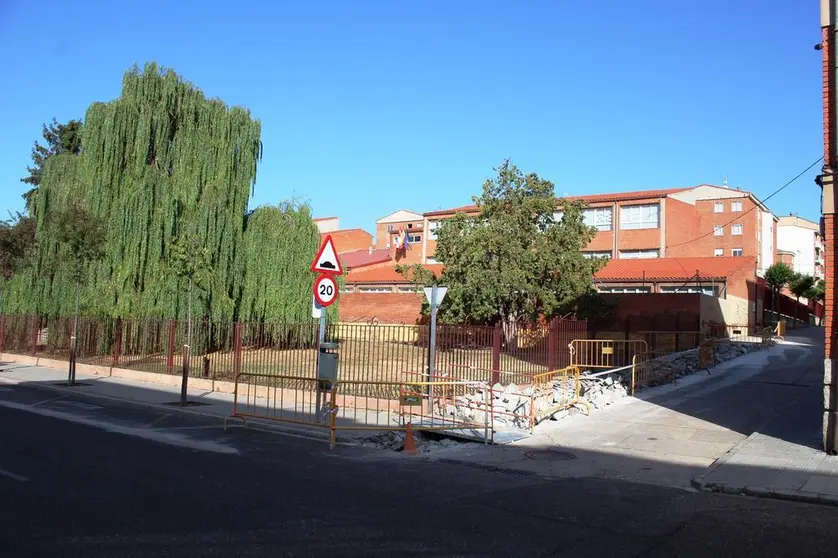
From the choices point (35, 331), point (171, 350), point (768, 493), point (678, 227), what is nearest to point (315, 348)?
point (171, 350)

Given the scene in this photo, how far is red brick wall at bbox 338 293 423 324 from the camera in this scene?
42.0m

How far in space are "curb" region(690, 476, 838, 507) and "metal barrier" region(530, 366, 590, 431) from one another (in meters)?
4.42

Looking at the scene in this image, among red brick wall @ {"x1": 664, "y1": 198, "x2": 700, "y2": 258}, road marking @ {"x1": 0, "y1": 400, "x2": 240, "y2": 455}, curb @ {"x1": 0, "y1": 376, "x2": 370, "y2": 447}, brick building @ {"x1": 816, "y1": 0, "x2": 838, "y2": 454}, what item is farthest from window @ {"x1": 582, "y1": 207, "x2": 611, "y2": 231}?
road marking @ {"x1": 0, "y1": 400, "x2": 240, "y2": 455}

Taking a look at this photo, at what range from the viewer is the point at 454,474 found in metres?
9.08

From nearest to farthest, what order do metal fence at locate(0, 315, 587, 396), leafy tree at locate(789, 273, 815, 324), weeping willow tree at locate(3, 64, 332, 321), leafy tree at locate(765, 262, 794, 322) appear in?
metal fence at locate(0, 315, 587, 396) < weeping willow tree at locate(3, 64, 332, 321) < leafy tree at locate(765, 262, 794, 322) < leafy tree at locate(789, 273, 815, 324)

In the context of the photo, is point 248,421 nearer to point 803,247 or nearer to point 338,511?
point 338,511

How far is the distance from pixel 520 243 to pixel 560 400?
529 inches

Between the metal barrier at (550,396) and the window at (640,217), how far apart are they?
3957 cm

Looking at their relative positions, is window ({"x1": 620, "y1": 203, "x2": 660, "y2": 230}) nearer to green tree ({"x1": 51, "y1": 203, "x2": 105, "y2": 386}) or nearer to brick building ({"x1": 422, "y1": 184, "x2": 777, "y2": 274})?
brick building ({"x1": 422, "y1": 184, "x2": 777, "y2": 274})

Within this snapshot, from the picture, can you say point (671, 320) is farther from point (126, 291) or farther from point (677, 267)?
point (126, 291)

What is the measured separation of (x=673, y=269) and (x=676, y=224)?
16483 mm

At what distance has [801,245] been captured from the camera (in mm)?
88125

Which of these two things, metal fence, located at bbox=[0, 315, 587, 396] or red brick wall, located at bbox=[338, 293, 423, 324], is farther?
red brick wall, located at bbox=[338, 293, 423, 324]

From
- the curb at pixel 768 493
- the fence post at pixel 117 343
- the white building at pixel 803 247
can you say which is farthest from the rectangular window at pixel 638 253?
the curb at pixel 768 493
